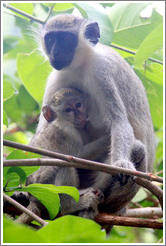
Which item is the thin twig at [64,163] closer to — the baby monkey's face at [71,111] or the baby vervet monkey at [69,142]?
the baby vervet monkey at [69,142]

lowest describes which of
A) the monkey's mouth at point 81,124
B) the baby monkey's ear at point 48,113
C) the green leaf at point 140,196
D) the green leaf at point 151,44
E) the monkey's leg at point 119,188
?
the green leaf at point 140,196

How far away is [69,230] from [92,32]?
11.9ft

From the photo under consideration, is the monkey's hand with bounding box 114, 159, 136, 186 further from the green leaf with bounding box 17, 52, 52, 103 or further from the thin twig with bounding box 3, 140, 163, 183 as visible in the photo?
the green leaf with bounding box 17, 52, 52, 103

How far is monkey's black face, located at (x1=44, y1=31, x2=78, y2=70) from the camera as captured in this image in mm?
4766

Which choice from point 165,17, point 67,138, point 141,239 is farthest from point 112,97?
point 141,239

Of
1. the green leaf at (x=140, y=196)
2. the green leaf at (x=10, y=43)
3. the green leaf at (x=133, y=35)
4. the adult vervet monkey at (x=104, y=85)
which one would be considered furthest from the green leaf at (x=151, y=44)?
the green leaf at (x=10, y=43)

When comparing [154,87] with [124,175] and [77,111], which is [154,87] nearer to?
[77,111]

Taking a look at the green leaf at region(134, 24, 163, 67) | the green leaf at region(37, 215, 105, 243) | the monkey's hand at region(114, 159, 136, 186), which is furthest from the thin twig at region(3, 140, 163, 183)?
the green leaf at region(134, 24, 163, 67)

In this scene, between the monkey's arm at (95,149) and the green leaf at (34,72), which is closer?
the monkey's arm at (95,149)

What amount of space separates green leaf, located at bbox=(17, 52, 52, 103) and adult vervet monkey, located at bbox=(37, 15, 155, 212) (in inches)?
4.4

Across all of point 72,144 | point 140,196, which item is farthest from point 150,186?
point 140,196

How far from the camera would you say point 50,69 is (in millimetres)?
5637

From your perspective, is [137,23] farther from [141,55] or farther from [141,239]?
[141,239]

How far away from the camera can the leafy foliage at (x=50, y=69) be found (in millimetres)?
1876
